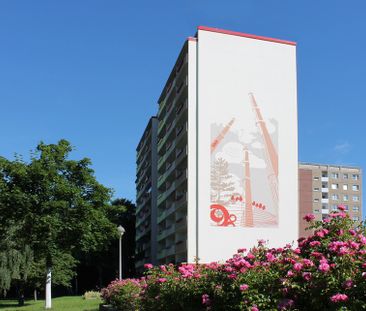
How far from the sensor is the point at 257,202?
47844 mm

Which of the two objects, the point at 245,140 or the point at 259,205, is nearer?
the point at 259,205

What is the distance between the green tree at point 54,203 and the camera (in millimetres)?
29219

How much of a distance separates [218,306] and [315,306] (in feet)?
7.08

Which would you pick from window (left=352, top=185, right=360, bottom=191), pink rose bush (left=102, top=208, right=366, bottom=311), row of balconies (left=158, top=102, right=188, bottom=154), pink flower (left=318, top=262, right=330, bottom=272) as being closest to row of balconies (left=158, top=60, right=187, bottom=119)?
row of balconies (left=158, top=102, right=188, bottom=154)

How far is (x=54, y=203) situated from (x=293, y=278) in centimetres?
2427

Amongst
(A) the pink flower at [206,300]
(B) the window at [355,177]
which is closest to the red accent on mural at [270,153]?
(A) the pink flower at [206,300]

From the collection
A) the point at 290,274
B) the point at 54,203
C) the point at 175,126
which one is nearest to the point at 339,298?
the point at 290,274

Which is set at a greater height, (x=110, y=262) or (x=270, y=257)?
(x=270, y=257)

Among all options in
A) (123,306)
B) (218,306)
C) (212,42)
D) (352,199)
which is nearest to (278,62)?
(212,42)

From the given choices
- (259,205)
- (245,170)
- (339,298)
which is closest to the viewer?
(339,298)

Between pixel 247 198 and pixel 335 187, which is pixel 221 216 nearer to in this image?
pixel 247 198

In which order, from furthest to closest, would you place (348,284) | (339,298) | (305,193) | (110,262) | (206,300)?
1. (305,193)
2. (110,262)
3. (206,300)
4. (348,284)
5. (339,298)

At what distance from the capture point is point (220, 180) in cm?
4750

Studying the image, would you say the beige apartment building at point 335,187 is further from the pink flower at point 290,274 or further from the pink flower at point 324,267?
the pink flower at point 324,267
